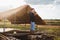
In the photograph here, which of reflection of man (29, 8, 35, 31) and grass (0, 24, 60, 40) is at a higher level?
reflection of man (29, 8, 35, 31)

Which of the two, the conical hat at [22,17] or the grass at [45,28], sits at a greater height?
the conical hat at [22,17]

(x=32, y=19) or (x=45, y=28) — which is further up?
(x=32, y=19)

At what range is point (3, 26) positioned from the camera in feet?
11.2

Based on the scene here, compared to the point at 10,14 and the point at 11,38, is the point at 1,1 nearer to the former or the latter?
the point at 10,14

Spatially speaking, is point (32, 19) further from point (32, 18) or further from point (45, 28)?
point (45, 28)

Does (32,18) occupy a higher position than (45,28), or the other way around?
(32,18)

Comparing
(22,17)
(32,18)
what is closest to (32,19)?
(32,18)

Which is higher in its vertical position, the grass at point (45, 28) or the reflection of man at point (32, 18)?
the reflection of man at point (32, 18)

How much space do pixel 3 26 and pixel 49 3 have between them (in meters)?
0.91

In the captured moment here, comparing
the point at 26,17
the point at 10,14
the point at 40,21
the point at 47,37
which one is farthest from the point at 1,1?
the point at 47,37

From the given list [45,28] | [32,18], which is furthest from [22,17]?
[45,28]

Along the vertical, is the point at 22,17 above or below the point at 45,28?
above

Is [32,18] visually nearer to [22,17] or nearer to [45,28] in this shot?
[22,17]

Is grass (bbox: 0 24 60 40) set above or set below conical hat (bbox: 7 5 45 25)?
below
